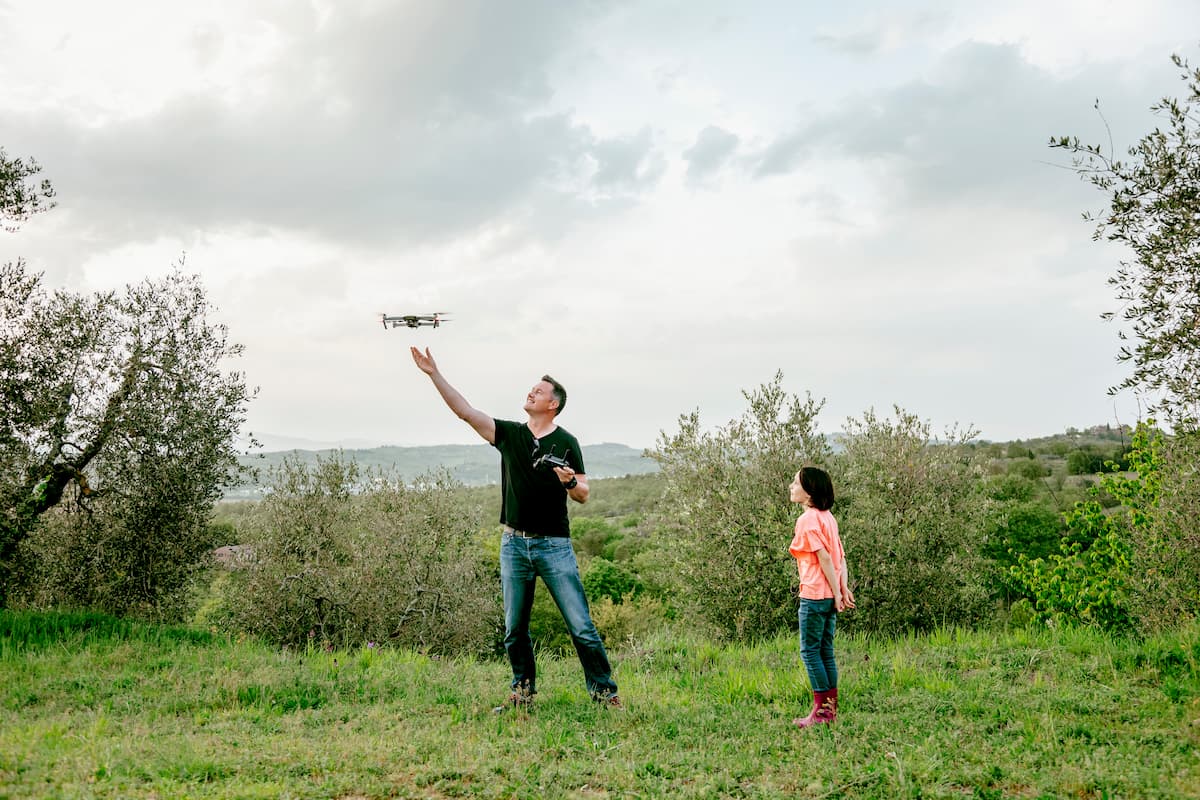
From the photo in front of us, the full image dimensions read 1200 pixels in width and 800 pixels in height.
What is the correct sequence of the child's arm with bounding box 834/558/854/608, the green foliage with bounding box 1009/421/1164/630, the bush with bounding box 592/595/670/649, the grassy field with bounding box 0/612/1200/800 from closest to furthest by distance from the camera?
the grassy field with bounding box 0/612/1200/800 < the child's arm with bounding box 834/558/854/608 < the green foliage with bounding box 1009/421/1164/630 < the bush with bounding box 592/595/670/649

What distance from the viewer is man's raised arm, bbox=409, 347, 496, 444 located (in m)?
7.07

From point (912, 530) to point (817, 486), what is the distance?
706cm

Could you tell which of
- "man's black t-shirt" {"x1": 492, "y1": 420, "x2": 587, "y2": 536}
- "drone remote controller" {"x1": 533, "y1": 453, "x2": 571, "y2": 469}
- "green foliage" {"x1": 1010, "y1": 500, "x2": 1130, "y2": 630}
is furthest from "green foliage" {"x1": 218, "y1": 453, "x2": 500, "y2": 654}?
"green foliage" {"x1": 1010, "y1": 500, "x2": 1130, "y2": 630}

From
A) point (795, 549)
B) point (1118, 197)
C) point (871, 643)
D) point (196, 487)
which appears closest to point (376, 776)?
point (795, 549)

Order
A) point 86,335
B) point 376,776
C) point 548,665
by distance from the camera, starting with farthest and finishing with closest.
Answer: point 86,335 < point 548,665 < point 376,776

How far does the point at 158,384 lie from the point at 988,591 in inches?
582

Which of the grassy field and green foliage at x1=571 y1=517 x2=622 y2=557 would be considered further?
green foliage at x1=571 y1=517 x2=622 y2=557

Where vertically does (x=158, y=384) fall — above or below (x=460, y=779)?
above

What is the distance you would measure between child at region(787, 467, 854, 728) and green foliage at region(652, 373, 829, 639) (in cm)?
582

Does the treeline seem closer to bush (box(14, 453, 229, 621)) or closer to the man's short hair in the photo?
bush (box(14, 453, 229, 621))

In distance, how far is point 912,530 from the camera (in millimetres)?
13078

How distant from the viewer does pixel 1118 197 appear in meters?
7.58

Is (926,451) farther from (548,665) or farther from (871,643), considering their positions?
(548,665)

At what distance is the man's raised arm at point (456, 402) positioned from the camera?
7074mm
